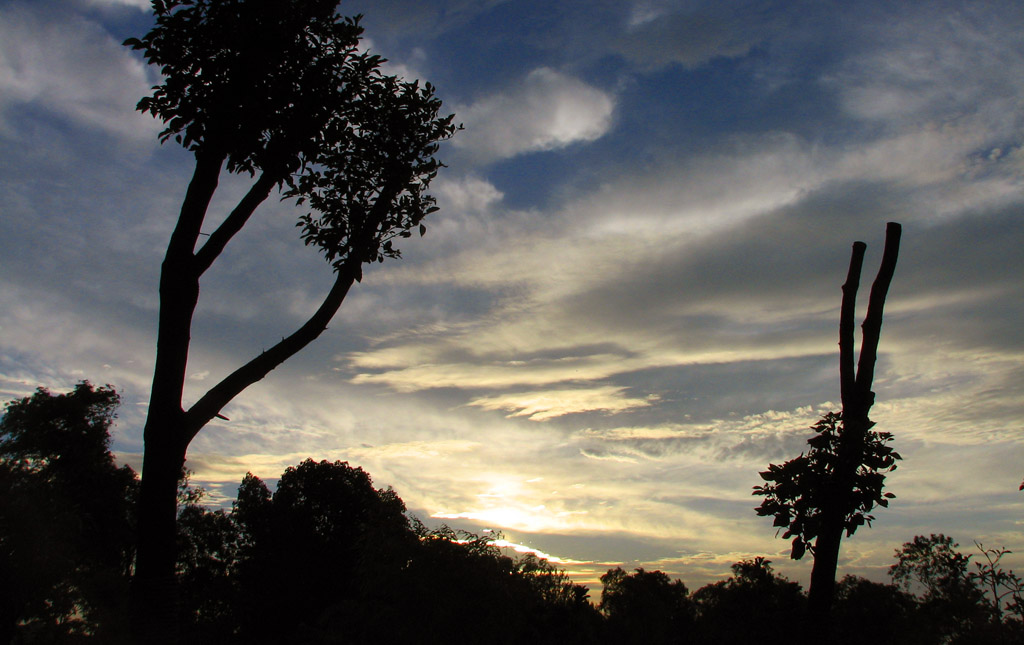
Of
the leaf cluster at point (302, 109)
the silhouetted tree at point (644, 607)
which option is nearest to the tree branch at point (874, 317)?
the leaf cluster at point (302, 109)

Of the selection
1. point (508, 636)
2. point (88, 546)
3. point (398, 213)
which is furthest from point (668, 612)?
point (398, 213)

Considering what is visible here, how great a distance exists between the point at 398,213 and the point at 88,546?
39255 mm

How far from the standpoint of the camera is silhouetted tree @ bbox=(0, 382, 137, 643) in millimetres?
30594

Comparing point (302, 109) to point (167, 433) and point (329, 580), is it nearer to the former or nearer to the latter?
point (167, 433)

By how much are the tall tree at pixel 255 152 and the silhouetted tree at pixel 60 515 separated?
21.0 m

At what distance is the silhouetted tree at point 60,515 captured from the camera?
100 ft

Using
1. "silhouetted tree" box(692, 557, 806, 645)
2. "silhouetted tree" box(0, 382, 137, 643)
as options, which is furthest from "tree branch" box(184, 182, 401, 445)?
"silhouetted tree" box(692, 557, 806, 645)

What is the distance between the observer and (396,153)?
34.8ft

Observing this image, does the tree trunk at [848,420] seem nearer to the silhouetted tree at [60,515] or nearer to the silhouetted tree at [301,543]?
the silhouetted tree at [60,515]

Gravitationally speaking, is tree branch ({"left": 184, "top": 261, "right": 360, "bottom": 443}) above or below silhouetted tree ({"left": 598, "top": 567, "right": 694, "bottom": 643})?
above

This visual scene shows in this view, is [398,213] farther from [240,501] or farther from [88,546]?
[240,501]

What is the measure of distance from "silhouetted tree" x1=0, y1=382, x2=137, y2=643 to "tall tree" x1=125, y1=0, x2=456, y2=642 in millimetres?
20975

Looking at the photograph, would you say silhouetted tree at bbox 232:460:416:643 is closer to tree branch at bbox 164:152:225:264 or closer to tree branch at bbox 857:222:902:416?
tree branch at bbox 857:222:902:416

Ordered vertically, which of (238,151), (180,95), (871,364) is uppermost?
(180,95)
